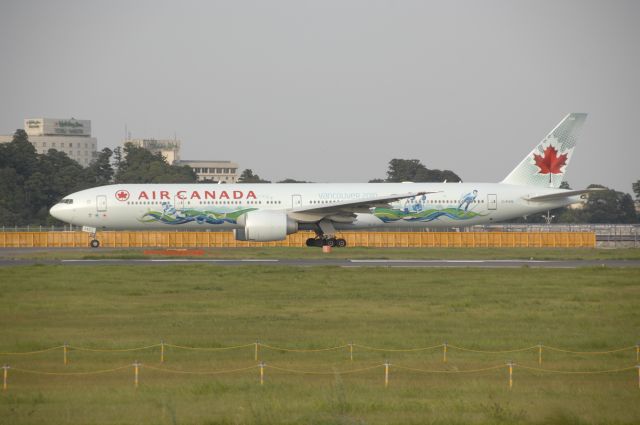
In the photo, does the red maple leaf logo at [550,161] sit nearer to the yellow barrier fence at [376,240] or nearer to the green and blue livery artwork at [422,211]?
the green and blue livery artwork at [422,211]

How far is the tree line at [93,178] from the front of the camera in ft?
346

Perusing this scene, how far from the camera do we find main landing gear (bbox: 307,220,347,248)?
5338cm

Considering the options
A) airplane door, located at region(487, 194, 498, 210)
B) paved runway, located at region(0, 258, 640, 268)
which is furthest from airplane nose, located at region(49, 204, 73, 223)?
airplane door, located at region(487, 194, 498, 210)

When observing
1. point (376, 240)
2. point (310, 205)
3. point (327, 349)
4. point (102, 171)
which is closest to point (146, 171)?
point (102, 171)

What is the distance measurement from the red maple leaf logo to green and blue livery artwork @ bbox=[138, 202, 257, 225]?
18.6 meters

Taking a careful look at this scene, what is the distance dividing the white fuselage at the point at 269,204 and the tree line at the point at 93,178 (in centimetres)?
4369

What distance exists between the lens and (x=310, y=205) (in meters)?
53.9

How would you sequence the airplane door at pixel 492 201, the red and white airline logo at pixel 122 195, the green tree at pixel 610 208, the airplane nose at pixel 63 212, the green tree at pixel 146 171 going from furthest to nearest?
the green tree at pixel 610 208 < the green tree at pixel 146 171 < the airplane door at pixel 492 201 < the airplane nose at pixel 63 212 < the red and white airline logo at pixel 122 195

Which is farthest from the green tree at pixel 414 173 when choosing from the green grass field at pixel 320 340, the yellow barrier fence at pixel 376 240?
the green grass field at pixel 320 340

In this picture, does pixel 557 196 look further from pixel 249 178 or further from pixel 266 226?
pixel 249 178

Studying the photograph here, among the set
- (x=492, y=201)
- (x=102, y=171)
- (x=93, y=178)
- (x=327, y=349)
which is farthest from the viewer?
(x=102, y=171)

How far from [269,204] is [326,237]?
390cm

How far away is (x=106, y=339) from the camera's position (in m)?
22.0

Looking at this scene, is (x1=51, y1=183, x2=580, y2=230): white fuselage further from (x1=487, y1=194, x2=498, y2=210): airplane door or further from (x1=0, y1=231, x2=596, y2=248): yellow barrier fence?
(x1=0, y1=231, x2=596, y2=248): yellow barrier fence
